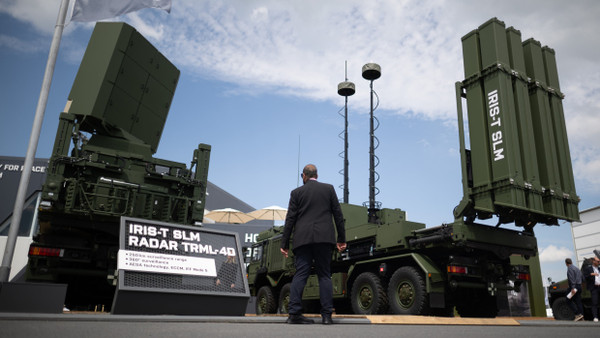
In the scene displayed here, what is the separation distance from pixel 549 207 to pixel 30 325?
8.13 meters

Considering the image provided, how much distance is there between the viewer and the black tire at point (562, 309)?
11102mm

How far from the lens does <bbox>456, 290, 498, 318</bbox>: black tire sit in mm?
8820

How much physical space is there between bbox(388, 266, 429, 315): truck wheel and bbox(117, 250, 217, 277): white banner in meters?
4.37

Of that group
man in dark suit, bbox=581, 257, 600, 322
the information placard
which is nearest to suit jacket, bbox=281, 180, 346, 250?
the information placard

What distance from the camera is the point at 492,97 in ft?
27.4

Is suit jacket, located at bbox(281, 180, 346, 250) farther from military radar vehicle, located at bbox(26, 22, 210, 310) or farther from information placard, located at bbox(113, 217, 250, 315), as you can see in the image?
military radar vehicle, located at bbox(26, 22, 210, 310)

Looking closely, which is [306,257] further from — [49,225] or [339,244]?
[49,225]

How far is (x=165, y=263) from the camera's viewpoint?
14.9ft

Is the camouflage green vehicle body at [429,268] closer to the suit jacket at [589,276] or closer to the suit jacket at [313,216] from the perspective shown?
the suit jacket at [589,276]

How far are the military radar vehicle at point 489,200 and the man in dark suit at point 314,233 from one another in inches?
145

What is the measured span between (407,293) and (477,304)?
186 cm

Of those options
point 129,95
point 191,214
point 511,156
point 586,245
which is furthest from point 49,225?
point 586,245

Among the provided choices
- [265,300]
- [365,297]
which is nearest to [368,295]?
[365,297]

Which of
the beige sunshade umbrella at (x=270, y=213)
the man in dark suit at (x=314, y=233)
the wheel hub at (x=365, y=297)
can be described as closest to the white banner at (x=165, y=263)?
the man in dark suit at (x=314, y=233)
